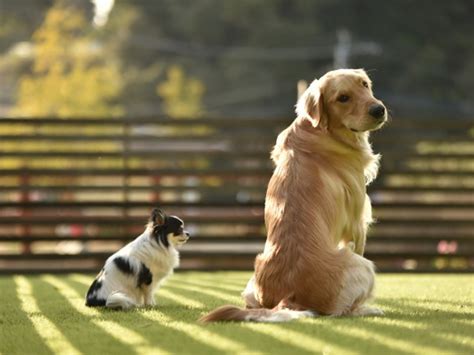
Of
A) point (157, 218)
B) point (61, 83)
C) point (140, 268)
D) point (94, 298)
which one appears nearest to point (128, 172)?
point (157, 218)

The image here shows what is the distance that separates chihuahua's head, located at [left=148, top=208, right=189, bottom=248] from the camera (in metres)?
6.40

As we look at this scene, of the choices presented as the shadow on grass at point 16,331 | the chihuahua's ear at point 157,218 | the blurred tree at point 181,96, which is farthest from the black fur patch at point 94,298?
the blurred tree at point 181,96

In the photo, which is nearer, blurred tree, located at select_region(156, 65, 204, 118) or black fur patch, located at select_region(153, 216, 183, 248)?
black fur patch, located at select_region(153, 216, 183, 248)

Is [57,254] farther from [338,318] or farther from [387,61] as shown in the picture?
[387,61]

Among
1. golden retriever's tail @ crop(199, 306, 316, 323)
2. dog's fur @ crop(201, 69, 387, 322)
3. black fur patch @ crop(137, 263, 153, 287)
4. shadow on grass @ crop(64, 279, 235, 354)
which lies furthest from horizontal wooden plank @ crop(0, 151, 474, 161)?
golden retriever's tail @ crop(199, 306, 316, 323)

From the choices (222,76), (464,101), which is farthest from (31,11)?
(464,101)

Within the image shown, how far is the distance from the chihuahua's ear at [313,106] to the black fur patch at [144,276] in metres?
1.42

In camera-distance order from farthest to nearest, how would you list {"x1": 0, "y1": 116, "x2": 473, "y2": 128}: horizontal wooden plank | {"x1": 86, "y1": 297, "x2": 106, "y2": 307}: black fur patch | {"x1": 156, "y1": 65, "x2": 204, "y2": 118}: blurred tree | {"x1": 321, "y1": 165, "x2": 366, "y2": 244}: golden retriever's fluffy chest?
1. {"x1": 156, "y1": 65, "x2": 204, "y2": 118}: blurred tree
2. {"x1": 0, "y1": 116, "x2": 473, "y2": 128}: horizontal wooden plank
3. {"x1": 86, "y1": 297, "x2": 106, "y2": 307}: black fur patch
4. {"x1": 321, "y1": 165, "x2": 366, "y2": 244}: golden retriever's fluffy chest

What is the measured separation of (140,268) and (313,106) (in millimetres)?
1537

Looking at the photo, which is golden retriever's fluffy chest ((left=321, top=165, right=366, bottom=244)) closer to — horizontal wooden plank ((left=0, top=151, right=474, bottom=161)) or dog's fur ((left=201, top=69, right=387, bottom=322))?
dog's fur ((left=201, top=69, right=387, bottom=322))

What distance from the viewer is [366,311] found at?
16.9ft

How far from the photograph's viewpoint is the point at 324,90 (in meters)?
5.48

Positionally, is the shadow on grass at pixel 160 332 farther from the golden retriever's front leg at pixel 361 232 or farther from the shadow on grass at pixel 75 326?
the golden retriever's front leg at pixel 361 232

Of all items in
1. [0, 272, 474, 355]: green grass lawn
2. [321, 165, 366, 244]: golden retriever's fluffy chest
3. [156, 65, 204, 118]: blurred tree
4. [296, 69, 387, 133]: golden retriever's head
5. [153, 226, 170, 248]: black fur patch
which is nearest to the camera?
[0, 272, 474, 355]: green grass lawn
